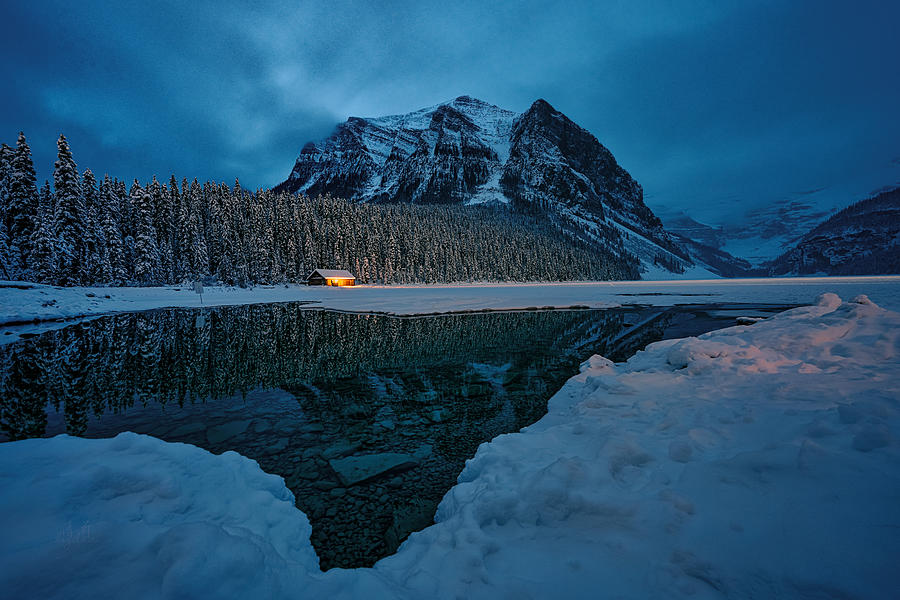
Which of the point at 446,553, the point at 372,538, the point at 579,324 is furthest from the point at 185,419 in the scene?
the point at 579,324

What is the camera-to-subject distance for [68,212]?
37562mm

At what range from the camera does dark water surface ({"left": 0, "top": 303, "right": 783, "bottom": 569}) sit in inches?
210

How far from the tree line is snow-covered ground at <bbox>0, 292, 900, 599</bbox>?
47.3 m

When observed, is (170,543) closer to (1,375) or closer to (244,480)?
(244,480)

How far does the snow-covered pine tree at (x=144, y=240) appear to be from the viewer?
46656 millimetres

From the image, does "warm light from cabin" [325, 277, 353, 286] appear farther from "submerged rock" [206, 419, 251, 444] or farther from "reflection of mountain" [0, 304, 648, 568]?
"submerged rock" [206, 419, 251, 444]

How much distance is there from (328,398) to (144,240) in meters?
54.4

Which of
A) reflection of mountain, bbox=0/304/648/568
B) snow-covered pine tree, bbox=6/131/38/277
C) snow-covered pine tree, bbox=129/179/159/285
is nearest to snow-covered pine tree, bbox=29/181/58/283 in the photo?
snow-covered pine tree, bbox=6/131/38/277

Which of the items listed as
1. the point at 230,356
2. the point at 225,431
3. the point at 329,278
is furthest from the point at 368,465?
the point at 329,278

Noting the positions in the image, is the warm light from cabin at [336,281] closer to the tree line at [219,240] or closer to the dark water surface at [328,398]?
the tree line at [219,240]

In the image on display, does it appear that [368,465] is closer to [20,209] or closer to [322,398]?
[322,398]

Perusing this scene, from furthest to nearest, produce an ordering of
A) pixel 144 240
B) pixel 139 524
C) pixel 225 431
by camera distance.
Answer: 1. pixel 144 240
2. pixel 225 431
3. pixel 139 524

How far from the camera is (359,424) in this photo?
7605mm

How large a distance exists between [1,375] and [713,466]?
16.8m
